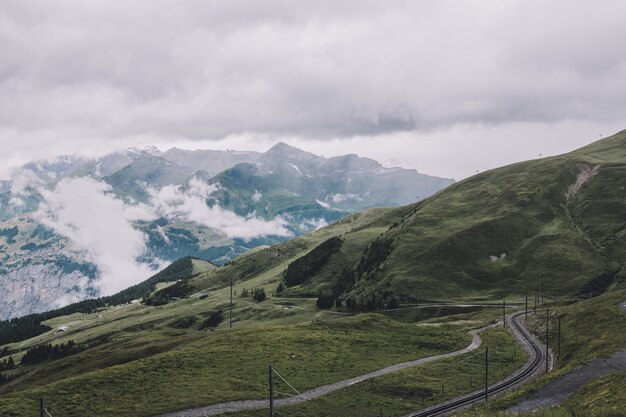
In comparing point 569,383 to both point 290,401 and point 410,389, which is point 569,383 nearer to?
point 410,389

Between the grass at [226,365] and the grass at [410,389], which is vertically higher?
the grass at [226,365]

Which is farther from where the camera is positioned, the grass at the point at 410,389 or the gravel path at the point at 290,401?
the grass at the point at 410,389

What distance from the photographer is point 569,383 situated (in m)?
75.4

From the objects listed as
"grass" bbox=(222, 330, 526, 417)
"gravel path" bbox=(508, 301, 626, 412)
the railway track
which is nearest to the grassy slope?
"gravel path" bbox=(508, 301, 626, 412)

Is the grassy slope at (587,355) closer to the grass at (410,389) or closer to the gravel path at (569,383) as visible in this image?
the gravel path at (569,383)

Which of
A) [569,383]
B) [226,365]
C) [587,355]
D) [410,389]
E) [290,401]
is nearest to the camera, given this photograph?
[569,383]

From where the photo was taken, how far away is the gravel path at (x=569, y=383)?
224 ft

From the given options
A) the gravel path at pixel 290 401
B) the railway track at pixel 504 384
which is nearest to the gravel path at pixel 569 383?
the railway track at pixel 504 384

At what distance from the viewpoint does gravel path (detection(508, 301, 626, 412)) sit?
2692 inches

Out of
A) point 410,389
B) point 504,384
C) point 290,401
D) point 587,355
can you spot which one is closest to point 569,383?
point 587,355

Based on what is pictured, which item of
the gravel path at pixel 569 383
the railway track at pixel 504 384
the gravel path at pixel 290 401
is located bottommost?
the railway track at pixel 504 384

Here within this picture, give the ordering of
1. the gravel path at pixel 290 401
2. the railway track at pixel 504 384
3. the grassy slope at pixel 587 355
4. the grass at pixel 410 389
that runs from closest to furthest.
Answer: the grassy slope at pixel 587 355, the gravel path at pixel 290 401, the railway track at pixel 504 384, the grass at pixel 410 389

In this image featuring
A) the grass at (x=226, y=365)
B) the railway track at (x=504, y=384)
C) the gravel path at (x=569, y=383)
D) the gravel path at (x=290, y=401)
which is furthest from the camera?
the grass at (x=226, y=365)

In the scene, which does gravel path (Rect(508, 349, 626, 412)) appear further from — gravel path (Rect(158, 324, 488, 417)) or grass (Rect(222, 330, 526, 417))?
gravel path (Rect(158, 324, 488, 417))
